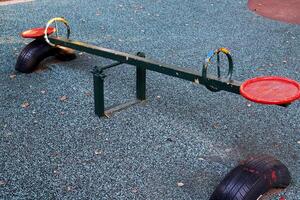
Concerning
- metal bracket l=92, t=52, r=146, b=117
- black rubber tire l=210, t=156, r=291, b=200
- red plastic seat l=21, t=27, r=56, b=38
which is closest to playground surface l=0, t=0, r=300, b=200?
metal bracket l=92, t=52, r=146, b=117

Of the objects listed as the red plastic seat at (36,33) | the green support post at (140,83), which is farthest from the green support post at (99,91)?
the red plastic seat at (36,33)

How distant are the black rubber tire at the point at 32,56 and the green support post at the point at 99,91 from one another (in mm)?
1399

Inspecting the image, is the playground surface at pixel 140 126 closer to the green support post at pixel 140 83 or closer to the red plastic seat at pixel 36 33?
the green support post at pixel 140 83

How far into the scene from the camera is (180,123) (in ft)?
13.9

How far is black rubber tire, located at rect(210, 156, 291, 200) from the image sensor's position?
2.93 meters

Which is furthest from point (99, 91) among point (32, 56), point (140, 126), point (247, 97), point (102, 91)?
point (247, 97)

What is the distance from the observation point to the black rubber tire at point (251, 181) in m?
2.93

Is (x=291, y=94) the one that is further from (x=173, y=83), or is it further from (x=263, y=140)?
(x=173, y=83)

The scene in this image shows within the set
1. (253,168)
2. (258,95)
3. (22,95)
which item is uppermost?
(258,95)

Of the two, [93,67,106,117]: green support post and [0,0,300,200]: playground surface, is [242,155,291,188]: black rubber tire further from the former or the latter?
[93,67,106,117]: green support post

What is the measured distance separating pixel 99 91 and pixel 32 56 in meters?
1.45

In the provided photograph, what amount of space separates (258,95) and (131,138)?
1.33 metres

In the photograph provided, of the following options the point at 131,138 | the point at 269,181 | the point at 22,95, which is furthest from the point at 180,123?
the point at 22,95

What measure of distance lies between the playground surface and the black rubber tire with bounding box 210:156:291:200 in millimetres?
201
